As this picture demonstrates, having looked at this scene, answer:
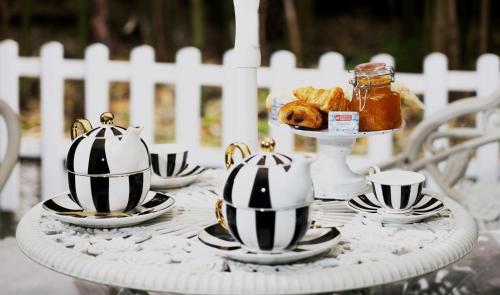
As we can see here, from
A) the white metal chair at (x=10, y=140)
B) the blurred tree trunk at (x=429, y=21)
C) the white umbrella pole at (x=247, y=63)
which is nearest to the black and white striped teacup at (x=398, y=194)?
the white umbrella pole at (x=247, y=63)

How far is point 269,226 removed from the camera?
1.17 metres

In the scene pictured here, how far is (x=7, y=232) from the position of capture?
3590 mm

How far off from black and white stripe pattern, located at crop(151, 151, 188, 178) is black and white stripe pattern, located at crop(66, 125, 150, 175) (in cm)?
29

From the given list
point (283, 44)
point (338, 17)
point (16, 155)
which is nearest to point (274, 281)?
point (16, 155)

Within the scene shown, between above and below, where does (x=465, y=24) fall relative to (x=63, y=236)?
above

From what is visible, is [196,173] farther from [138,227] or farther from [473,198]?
[473,198]

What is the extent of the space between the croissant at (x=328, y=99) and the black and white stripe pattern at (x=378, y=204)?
0.56 ft

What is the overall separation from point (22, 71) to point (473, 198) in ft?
5.53

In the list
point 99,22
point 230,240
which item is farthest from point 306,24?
point 230,240

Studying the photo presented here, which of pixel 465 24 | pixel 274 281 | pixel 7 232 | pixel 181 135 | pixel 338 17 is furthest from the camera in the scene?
pixel 338 17

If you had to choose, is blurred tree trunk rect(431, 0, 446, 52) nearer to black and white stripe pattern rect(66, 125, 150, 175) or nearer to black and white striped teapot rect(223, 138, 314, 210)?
black and white stripe pattern rect(66, 125, 150, 175)

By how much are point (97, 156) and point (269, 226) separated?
1.08ft

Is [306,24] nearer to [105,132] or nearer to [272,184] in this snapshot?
[105,132]

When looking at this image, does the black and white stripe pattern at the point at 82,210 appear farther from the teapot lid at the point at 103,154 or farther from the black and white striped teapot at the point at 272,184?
the black and white striped teapot at the point at 272,184
